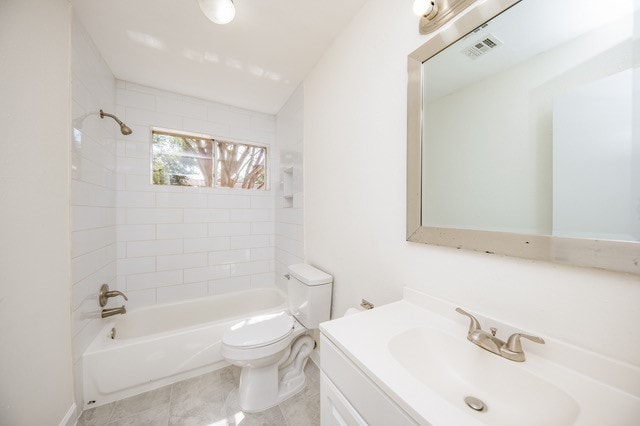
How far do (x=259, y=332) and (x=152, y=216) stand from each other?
159cm

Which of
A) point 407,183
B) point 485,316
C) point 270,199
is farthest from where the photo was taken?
point 270,199

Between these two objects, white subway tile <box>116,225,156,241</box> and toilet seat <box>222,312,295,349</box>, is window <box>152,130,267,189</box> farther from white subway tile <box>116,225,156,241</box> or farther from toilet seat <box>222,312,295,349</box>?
toilet seat <box>222,312,295,349</box>

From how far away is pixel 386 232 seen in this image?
1.15 meters

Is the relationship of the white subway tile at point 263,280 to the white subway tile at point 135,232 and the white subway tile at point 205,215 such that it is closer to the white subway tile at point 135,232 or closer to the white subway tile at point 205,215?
the white subway tile at point 205,215

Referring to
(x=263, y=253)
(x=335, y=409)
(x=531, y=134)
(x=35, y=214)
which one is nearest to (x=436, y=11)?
(x=531, y=134)

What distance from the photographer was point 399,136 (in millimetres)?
1073

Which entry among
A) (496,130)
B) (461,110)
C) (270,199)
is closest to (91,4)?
(270,199)

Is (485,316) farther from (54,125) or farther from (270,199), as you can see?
(270,199)

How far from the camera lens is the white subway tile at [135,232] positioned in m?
2.04

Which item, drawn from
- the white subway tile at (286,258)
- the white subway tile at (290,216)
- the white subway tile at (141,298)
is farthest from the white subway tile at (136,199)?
the white subway tile at (286,258)

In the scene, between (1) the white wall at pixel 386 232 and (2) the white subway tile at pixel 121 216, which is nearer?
(1) the white wall at pixel 386 232

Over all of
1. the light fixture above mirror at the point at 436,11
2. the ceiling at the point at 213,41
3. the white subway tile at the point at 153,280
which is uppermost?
the ceiling at the point at 213,41

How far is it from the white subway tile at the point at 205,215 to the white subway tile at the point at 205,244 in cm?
20

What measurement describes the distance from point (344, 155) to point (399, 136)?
440 mm
